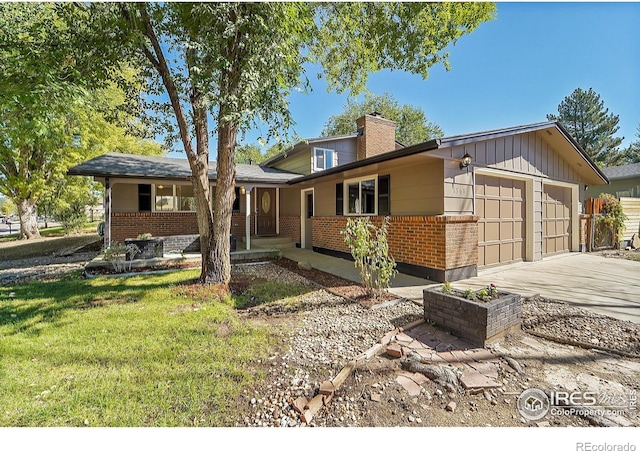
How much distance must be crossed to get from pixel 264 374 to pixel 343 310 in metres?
1.90

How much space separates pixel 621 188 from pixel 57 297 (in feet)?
87.8

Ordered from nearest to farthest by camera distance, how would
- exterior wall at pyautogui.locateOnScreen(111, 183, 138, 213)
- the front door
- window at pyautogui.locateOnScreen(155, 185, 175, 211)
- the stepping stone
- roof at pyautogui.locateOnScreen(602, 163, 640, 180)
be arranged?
the stepping stone → exterior wall at pyautogui.locateOnScreen(111, 183, 138, 213) → window at pyautogui.locateOnScreen(155, 185, 175, 211) → the front door → roof at pyautogui.locateOnScreen(602, 163, 640, 180)

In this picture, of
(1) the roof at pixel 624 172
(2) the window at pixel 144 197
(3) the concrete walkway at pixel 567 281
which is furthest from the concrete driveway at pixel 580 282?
(1) the roof at pixel 624 172

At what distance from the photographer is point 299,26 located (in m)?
4.45

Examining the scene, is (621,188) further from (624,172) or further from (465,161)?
(465,161)

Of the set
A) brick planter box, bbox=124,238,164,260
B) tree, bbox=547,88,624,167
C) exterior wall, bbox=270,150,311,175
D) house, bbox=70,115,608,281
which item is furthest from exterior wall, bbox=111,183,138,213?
tree, bbox=547,88,624,167

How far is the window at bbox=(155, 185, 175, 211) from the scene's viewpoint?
10266 mm

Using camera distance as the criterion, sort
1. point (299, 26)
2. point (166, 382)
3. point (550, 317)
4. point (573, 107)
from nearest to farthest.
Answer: point (166, 382), point (550, 317), point (299, 26), point (573, 107)

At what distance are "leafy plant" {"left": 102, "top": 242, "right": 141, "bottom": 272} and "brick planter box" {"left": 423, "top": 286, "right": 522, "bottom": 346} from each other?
7.15 metres

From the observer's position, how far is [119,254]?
6.80 metres

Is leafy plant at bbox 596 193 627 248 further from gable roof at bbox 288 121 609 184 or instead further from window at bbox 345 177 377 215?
A: window at bbox 345 177 377 215

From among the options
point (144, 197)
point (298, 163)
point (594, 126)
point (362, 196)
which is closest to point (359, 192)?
point (362, 196)
